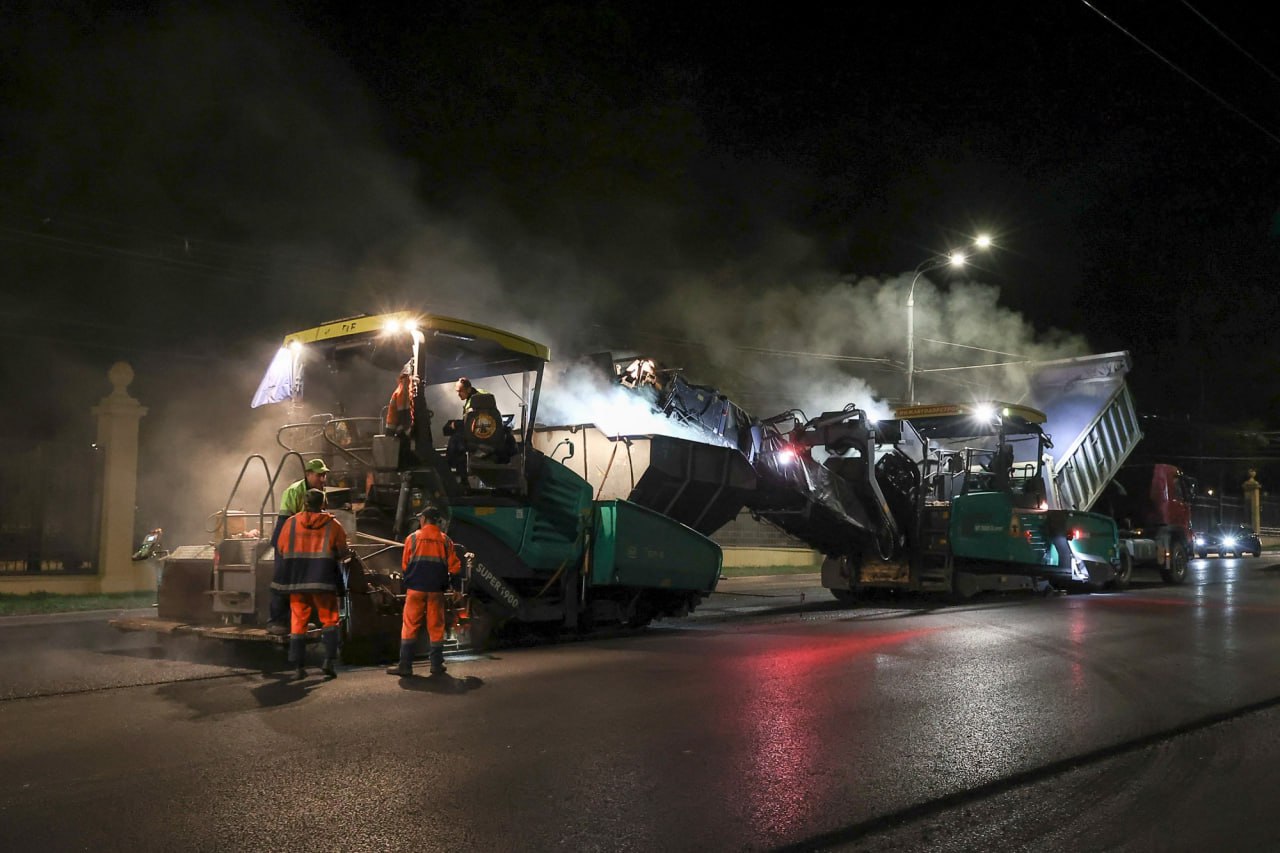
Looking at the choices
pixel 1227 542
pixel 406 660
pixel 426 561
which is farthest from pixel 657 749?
pixel 1227 542

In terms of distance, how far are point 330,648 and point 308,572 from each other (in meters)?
0.57

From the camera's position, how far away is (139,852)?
3959 mm

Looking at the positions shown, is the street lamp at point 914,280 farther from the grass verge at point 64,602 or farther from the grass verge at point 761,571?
the grass verge at point 64,602

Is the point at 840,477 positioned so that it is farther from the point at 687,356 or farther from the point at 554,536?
the point at 687,356

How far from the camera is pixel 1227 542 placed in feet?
105

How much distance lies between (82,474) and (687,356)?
12.0 meters

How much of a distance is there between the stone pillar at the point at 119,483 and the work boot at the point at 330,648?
1066cm

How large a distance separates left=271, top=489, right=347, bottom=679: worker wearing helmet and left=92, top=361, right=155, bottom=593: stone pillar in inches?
417

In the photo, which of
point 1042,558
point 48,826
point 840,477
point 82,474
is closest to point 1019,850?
point 48,826

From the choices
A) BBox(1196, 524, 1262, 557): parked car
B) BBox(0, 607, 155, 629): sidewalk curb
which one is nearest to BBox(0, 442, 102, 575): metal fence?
BBox(0, 607, 155, 629): sidewalk curb

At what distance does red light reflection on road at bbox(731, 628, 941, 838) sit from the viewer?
4.74 metres

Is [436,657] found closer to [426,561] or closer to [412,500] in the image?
[426,561]

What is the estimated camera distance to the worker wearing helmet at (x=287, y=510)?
7.71 m

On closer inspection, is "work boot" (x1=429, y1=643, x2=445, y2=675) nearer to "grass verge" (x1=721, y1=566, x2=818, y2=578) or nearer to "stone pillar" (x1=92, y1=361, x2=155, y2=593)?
"stone pillar" (x1=92, y1=361, x2=155, y2=593)
